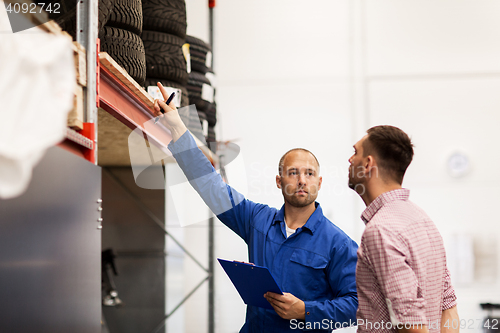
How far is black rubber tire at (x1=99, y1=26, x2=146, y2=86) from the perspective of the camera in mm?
1583

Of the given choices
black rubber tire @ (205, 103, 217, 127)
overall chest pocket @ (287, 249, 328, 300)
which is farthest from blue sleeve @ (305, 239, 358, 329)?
black rubber tire @ (205, 103, 217, 127)

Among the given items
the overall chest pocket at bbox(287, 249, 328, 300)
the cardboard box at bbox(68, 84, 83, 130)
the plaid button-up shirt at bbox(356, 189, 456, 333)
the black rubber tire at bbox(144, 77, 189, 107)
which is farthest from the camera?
the black rubber tire at bbox(144, 77, 189, 107)

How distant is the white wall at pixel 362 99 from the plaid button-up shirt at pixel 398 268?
2.85 m

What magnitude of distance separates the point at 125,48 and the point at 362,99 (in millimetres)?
3145

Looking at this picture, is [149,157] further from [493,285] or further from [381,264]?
[493,285]

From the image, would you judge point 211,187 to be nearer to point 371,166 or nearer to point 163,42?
point 371,166

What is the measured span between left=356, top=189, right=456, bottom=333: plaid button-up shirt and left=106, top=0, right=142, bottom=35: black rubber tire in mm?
1138

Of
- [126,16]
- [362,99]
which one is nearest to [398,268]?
[126,16]

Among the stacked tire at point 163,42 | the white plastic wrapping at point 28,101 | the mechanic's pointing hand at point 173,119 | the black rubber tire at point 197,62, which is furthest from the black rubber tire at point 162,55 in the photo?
the white plastic wrapping at point 28,101

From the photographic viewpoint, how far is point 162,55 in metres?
2.11

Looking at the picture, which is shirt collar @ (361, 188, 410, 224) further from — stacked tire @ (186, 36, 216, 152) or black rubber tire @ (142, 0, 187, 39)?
stacked tire @ (186, 36, 216, 152)

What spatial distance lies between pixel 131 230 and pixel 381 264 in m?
2.98

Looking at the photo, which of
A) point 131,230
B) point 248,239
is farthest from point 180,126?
point 131,230

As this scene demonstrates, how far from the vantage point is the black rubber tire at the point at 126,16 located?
162 cm
